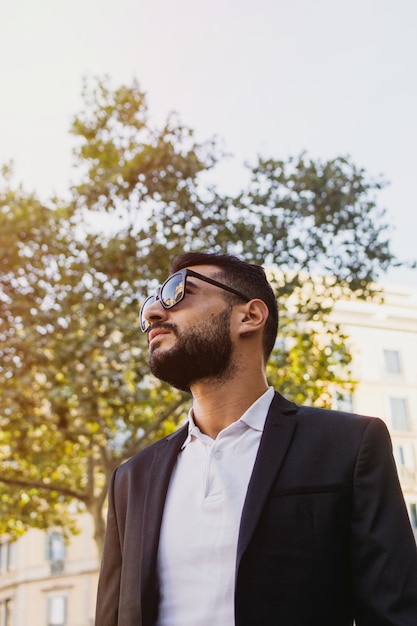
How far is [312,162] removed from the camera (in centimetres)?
1257

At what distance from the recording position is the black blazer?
2197 millimetres

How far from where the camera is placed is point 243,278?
311 centimetres

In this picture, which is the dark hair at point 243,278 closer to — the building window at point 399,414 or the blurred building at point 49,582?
the blurred building at point 49,582

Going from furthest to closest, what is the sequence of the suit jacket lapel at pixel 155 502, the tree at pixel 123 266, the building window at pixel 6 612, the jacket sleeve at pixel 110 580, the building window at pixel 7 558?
the building window at pixel 7 558
the building window at pixel 6 612
the tree at pixel 123 266
the jacket sleeve at pixel 110 580
the suit jacket lapel at pixel 155 502

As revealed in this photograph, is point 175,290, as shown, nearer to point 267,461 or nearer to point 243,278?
point 243,278

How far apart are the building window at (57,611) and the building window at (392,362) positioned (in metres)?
21.7

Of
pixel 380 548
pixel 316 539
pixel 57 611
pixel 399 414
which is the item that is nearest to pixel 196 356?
pixel 316 539

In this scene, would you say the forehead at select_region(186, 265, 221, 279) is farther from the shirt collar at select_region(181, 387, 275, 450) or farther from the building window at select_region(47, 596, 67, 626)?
the building window at select_region(47, 596, 67, 626)

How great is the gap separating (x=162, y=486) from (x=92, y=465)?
13.2 metres

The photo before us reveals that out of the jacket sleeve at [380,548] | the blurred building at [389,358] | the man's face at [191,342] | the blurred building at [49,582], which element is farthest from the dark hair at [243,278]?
the blurred building at [389,358]

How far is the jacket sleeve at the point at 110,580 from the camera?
264cm

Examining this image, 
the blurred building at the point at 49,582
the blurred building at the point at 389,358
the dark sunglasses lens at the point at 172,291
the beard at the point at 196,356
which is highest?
the blurred building at the point at 389,358

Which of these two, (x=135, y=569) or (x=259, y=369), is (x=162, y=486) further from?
(x=259, y=369)

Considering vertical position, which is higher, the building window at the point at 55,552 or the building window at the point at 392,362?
the building window at the point at 392,362
